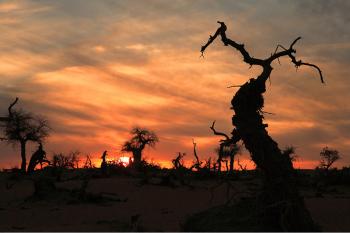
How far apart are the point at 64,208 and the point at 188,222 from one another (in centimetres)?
668

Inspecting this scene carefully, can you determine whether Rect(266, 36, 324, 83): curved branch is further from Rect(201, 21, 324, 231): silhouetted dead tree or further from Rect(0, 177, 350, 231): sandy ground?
Rect(0, 177, 350, 231): sandy ground

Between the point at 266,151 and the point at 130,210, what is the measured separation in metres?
7.00

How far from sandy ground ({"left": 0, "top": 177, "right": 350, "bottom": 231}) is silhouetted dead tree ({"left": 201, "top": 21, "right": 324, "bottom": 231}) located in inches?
53.7

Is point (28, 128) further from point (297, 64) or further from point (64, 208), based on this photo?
point (297, 64)

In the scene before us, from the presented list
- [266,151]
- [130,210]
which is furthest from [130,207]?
[266,151]

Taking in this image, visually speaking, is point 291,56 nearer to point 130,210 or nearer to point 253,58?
point 253,58

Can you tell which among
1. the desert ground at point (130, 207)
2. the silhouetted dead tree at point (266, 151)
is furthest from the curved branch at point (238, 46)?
the desert ground at point (130, 207)

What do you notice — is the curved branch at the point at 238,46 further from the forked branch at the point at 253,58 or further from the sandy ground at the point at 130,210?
the sandy ground at the point at 130,210

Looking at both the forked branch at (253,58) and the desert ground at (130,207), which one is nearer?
the forked branch at (253,58)

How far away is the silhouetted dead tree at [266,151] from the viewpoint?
890 centimetres

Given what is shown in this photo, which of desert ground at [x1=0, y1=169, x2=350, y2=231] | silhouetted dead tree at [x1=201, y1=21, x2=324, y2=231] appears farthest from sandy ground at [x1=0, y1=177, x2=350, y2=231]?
silhouetted dead tree at [x1=201, y1=21, x2=324, y2=231]

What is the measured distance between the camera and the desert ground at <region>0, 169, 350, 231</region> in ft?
38.0

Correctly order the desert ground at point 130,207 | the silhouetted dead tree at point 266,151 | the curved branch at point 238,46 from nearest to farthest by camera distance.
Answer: the silhouetted dead tree at point 266,151, the curved branch at point 238,46, the desert ground at point 130,207

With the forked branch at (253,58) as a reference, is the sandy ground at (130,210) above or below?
below
